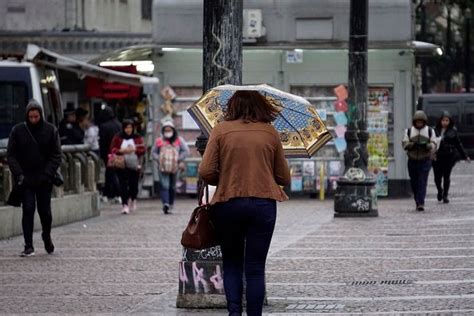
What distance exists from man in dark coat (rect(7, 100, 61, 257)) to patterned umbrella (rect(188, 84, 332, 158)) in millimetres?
6008

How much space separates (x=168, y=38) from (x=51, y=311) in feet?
59.5

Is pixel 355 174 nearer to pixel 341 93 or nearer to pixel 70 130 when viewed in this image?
pixel 341 93

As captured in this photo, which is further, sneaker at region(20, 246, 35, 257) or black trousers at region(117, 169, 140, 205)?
black trousers at region(117, 169, 140, 205)

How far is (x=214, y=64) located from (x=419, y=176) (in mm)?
13515

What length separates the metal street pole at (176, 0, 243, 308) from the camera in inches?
492

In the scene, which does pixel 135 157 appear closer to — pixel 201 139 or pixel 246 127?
pixel 201 139

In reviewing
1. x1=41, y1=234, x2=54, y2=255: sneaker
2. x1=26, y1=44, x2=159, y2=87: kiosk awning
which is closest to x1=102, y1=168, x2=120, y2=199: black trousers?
x1=26, y1=44, x2=159, y2=87: kiosk awning

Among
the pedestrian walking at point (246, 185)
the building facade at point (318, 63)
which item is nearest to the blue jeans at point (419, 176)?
the building facade at point (318, 63)

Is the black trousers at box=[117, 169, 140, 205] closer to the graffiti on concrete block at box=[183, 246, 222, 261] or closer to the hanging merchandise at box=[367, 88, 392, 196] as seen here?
the hanging merchandise at box=[367, 88, 392, 196]

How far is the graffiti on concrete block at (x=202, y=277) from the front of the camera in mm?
12461

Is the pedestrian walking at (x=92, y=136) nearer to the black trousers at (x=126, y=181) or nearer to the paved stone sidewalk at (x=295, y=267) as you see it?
the black trousers at (x=126, y=181)

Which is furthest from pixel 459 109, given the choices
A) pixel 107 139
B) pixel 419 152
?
pixel 419 152

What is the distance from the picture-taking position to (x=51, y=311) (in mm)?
12680

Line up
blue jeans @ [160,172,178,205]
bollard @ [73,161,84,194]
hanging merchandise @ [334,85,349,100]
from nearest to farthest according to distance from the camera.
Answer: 1. bollard @ [73,161,84,194]
2. blue jeans @ [160,172,178,205]
3. hanging merchandise @ [334,85,349,100]
